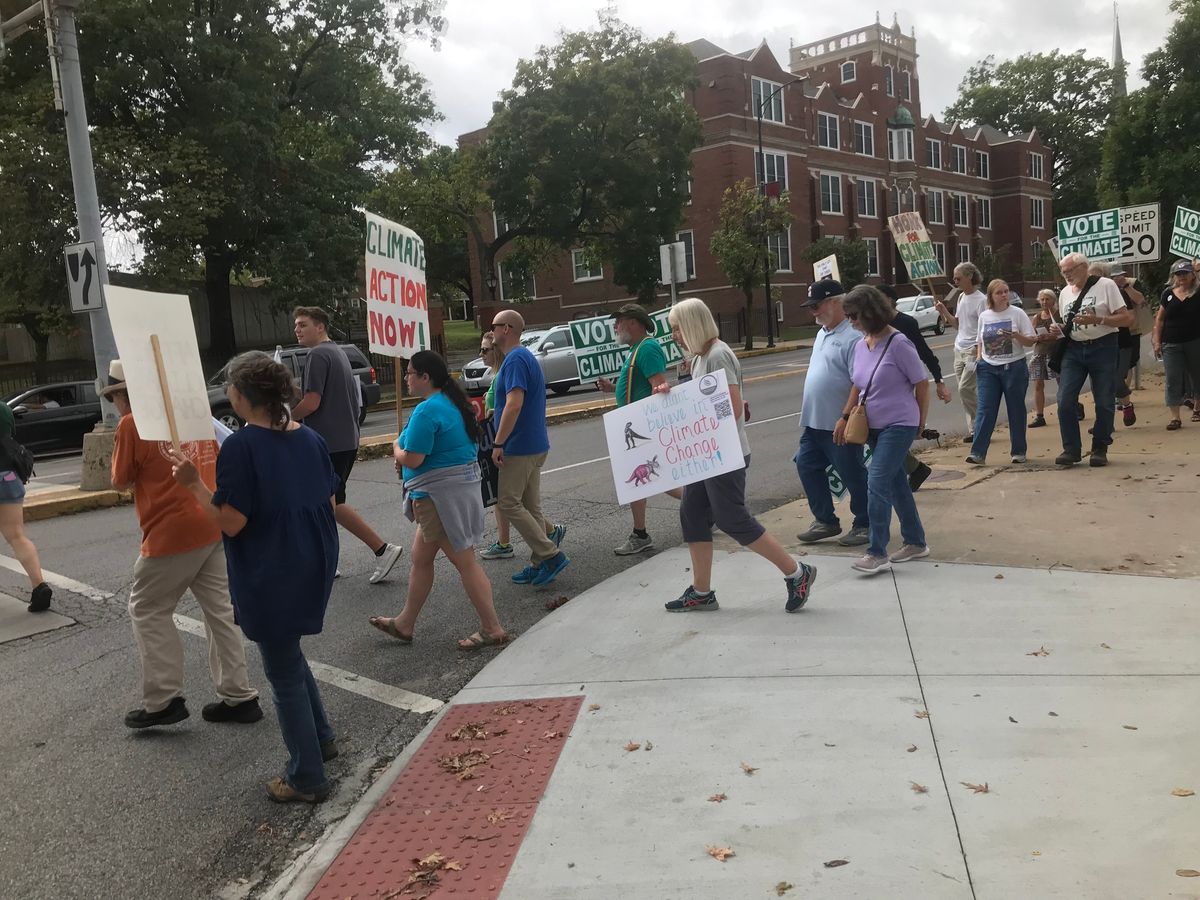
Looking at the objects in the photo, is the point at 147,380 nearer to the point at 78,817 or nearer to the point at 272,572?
the point at 272,572

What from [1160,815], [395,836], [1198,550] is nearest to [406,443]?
[395,836]

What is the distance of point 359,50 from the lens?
29.9 m

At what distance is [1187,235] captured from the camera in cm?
1355

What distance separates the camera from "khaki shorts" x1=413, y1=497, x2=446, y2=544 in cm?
518

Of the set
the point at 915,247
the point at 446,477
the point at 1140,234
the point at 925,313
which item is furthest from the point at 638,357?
the point at 925,313

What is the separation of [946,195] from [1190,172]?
91.7 ft

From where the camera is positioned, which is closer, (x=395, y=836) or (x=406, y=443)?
(x=395, y=836)

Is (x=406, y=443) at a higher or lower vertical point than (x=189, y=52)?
lower

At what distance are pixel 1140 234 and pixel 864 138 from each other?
156ft

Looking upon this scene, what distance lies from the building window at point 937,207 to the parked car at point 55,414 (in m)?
55.9

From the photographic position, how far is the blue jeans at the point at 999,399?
29.0 ft

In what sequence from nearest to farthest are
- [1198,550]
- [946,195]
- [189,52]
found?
[1198,550] < [189,52] < [946,195]

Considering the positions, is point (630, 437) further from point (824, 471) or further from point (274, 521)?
point (274, 521)

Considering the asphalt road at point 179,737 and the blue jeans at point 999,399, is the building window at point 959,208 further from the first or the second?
the asphalt road at point 179,737
